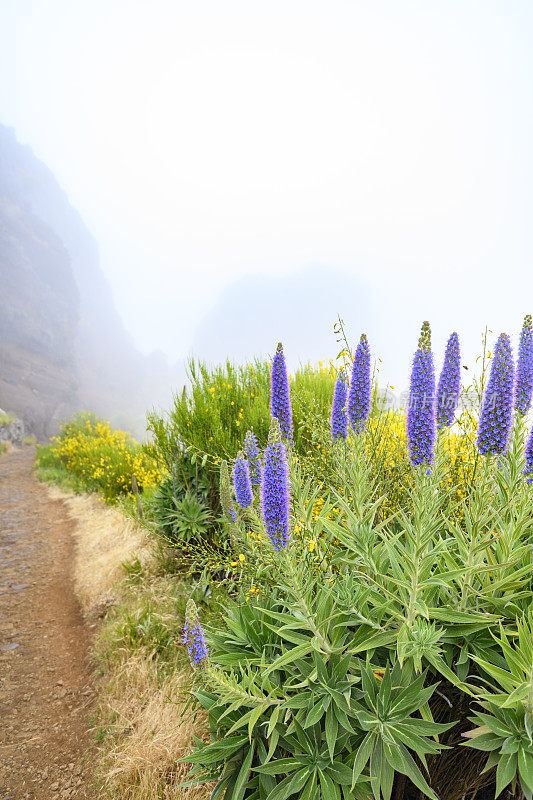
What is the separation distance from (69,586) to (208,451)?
333 cm

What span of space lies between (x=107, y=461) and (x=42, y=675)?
689 cm

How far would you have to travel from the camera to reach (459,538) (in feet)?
5.25

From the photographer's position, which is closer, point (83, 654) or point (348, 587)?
point (348, 587)

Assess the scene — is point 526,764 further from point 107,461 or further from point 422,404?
point 107,461

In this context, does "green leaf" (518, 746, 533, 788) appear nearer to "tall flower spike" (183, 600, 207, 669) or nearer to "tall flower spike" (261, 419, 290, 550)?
"tall flower spike" (261, 419, 290, 550)

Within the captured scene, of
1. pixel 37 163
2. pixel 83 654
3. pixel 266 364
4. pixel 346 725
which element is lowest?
pixel 83 654

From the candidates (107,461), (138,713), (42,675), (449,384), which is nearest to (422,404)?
(449,384)

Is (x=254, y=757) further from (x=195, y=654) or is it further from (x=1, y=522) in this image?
(x=1, y=522)

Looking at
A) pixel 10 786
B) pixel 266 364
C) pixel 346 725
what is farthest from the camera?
pixel 266 364

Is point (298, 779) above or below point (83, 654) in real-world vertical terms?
above

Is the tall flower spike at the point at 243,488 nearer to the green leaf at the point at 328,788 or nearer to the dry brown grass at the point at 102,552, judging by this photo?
the green leaf at the point at 328,788

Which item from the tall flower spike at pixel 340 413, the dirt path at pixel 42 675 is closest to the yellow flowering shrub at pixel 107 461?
the dirt path at pixel 42 675

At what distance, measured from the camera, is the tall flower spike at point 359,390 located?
2.36 meters

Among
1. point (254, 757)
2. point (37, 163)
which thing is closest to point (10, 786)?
point (254, 757)
